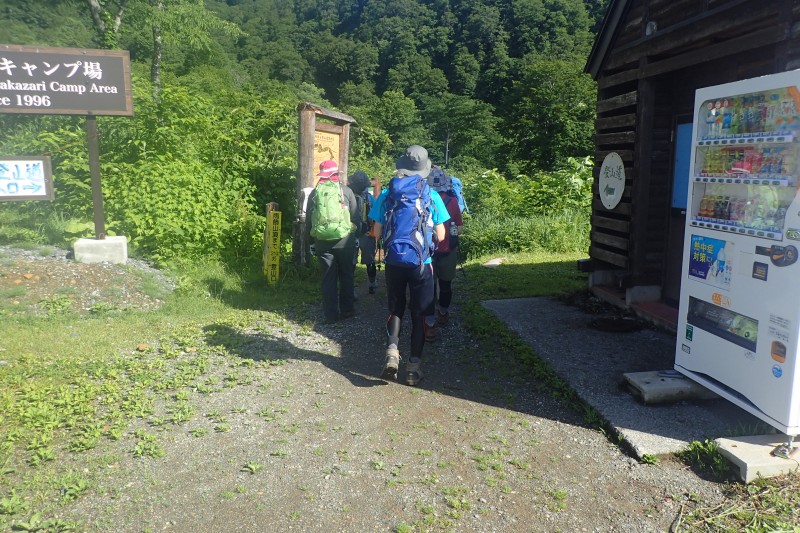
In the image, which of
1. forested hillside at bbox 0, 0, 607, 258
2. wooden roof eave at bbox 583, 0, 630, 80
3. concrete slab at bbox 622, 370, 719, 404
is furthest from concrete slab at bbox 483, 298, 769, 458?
forested hillside at bbox 0, 0, 607, 258

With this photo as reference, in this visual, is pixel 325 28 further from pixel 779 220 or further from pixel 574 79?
pixel 779 220

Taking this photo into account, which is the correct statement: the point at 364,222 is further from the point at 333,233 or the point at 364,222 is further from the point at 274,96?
the point at 274,96

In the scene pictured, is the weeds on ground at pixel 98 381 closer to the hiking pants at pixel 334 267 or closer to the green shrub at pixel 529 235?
the hiking pants at pixel 334 267

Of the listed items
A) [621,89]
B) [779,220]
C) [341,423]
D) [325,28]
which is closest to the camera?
[779,220]

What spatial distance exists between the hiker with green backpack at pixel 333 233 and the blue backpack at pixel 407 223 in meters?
1.81

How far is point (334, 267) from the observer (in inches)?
281

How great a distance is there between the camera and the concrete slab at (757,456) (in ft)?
11.4

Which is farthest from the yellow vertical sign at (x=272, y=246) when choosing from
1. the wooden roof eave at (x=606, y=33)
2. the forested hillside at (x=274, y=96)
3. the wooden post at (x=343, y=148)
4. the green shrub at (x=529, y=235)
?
the green shrub at (x=529, y=235)

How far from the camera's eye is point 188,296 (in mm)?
7992

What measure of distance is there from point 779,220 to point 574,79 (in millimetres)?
45434

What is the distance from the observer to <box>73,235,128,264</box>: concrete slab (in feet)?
26.9

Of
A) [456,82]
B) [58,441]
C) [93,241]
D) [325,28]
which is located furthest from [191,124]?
[325,28]

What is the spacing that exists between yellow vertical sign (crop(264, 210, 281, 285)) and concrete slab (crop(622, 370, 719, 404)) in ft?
18.6

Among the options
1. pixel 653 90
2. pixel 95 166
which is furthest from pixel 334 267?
pixel 653 90
